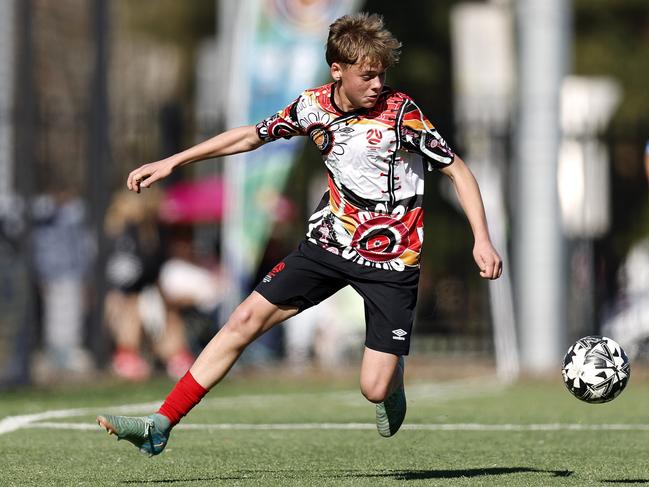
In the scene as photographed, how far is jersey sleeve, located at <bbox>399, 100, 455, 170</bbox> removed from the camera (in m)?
7.46

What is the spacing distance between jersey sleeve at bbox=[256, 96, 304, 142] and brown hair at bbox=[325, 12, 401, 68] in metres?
0.38

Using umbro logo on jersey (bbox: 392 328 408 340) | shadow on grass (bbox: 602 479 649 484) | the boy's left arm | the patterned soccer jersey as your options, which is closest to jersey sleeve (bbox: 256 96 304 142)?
the patterned soccer jersey

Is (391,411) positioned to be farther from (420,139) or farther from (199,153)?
(199,153)

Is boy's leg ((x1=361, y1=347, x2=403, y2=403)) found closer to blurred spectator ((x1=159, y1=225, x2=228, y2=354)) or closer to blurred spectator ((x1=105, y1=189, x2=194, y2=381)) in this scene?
blurred spectator ((x1=105, y1=189, x2=194, y2=381))

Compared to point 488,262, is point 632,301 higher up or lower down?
lower down

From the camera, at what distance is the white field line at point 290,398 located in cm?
1071

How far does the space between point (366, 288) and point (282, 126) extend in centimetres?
92

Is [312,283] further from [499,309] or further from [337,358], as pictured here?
[337,358]

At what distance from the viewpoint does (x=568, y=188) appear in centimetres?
1931

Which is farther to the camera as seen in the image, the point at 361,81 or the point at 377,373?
the point at 377,373

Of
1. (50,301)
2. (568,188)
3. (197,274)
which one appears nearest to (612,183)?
(568,188)

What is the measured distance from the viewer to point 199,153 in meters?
7.59

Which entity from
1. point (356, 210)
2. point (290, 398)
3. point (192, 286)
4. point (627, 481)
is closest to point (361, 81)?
point (356, 210)

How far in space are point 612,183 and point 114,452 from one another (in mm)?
12957
